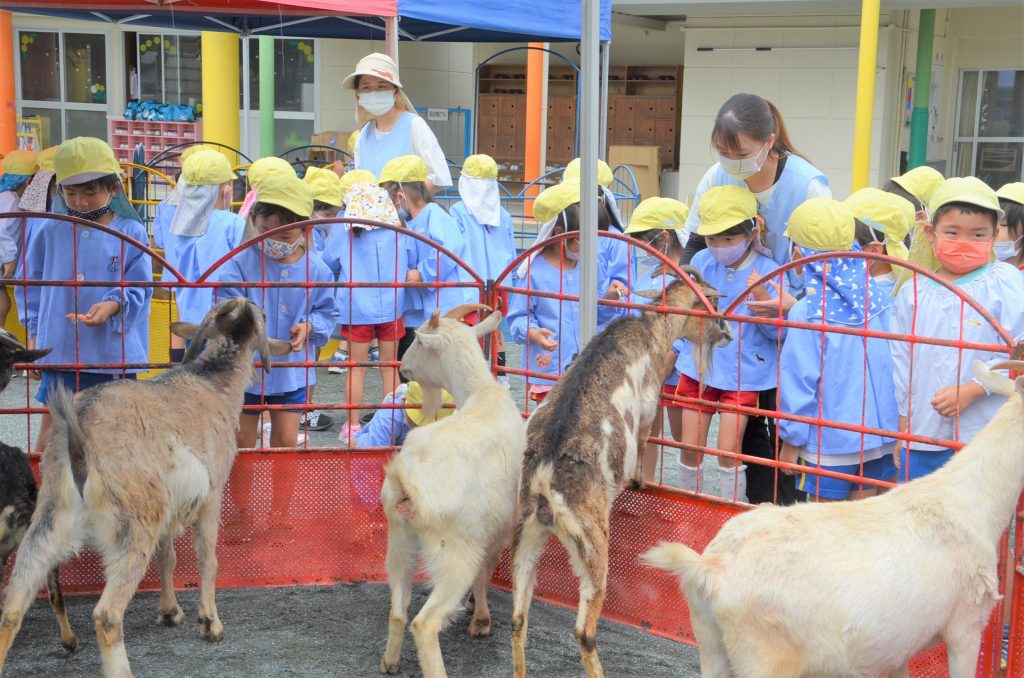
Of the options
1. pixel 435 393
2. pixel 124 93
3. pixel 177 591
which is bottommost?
pixel 177 591

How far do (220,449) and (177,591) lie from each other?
0.87m

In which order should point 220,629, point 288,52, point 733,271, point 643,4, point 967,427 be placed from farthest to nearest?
point 288,52, point 643,4, point 733,271, point 220,629, point 967,427

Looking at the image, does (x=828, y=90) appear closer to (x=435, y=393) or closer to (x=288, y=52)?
(x=288, y=52)

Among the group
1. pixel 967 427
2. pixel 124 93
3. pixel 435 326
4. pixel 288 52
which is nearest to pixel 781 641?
pixel 967 427

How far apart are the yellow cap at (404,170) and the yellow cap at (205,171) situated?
1019mm

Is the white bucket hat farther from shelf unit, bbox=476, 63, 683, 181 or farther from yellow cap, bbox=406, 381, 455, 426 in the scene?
shelf unit, bbox=476, 63, 683, 181

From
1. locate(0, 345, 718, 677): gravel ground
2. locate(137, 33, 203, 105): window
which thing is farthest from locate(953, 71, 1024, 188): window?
locate(0, 345, 718, 677): gravel ground

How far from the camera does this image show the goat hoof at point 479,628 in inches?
171

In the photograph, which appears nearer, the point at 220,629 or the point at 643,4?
the point at 220,629

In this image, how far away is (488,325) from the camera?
439 cm

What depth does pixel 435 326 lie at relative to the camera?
4328mm

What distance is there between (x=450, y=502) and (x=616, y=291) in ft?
5.23

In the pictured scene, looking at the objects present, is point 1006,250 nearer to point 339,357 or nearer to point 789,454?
point 789,454

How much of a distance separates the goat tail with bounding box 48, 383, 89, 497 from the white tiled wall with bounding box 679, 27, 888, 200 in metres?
13.6
